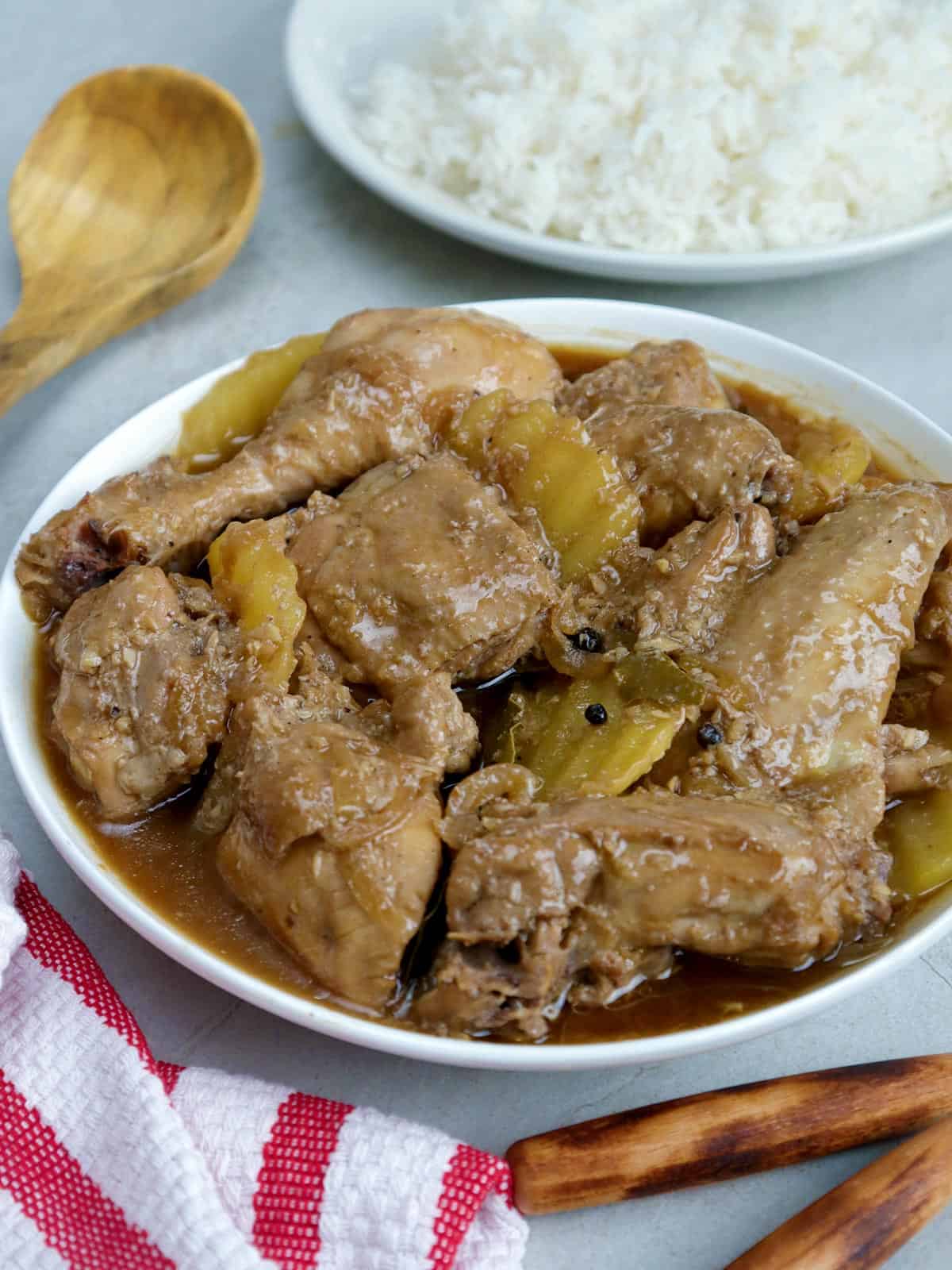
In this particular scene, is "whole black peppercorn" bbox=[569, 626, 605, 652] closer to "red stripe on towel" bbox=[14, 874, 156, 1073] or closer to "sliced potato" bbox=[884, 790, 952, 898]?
"sliced potato" bbox=[884, 790, 952, 898]

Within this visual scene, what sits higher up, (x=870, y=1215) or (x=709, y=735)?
(x=709, y=735)

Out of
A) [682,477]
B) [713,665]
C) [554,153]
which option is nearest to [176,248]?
[554,153]

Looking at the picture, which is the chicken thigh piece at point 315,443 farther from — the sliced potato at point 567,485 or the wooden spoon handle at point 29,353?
the wooden spoon handle at point 29,353

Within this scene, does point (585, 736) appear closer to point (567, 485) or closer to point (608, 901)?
point (608, 901)

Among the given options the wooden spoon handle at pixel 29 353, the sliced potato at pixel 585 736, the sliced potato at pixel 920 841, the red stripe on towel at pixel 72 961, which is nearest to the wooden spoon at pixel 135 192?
the wooden spoon handle at pixel 29 353

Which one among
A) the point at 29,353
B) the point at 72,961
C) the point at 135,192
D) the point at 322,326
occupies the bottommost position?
the point at 72,961

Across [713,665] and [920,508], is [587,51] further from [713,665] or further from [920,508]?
[713,665]

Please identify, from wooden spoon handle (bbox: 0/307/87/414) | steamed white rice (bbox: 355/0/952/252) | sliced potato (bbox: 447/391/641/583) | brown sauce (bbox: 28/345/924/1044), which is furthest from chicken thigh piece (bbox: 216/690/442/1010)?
steamed white rice (bbox: 355/0/952/252)

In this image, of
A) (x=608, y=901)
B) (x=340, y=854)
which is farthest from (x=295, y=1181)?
(x=608, y=901)
